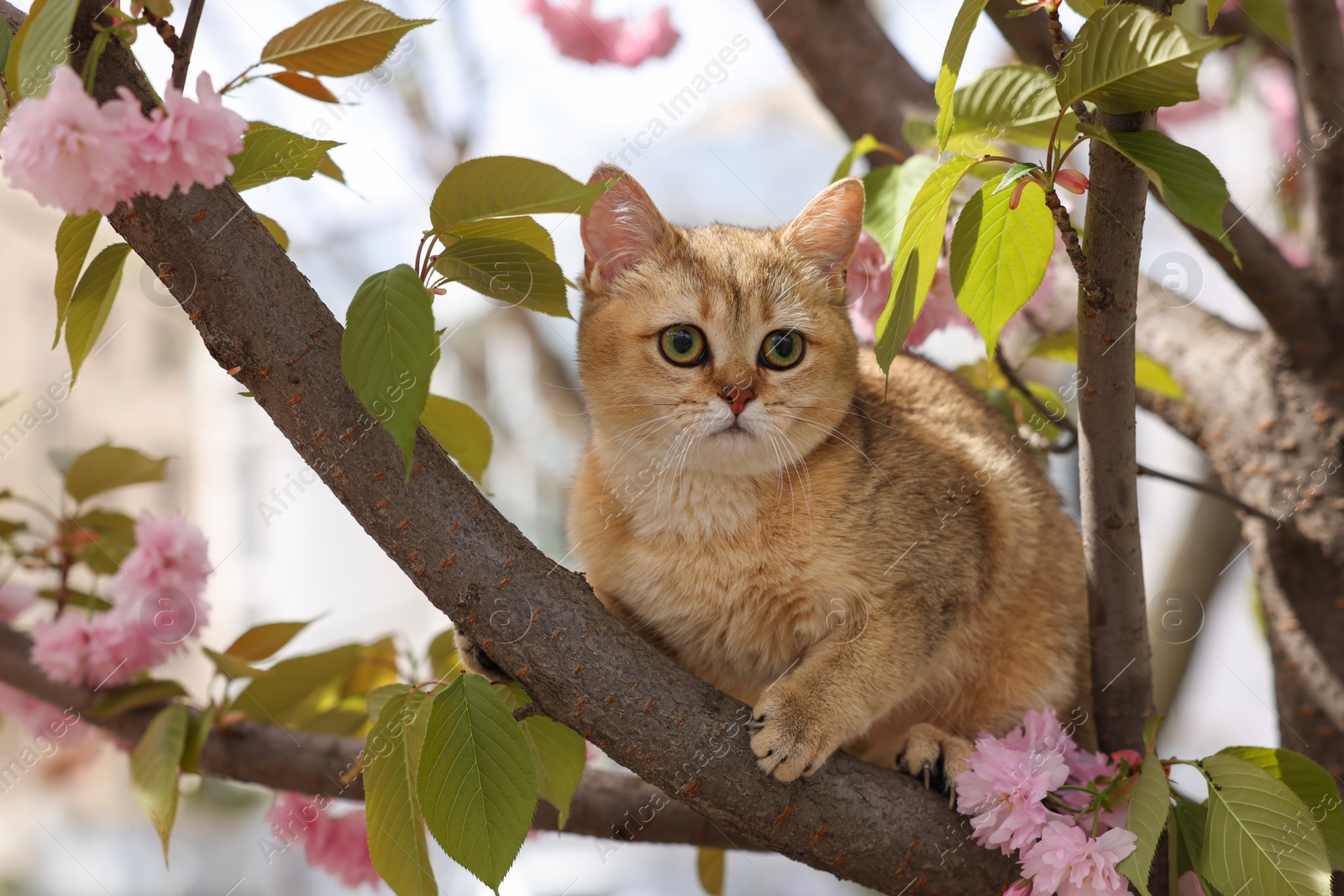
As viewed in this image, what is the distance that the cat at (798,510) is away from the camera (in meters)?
1.83

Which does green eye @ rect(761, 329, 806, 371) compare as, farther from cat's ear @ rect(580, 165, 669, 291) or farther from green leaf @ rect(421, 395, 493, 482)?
green leaf @ rect(421, 395, 493, 482)

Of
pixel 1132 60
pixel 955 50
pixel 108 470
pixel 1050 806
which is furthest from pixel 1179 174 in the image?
pixel 108 470

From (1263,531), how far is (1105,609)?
2.55 feet

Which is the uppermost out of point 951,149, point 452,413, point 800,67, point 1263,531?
point 800,67

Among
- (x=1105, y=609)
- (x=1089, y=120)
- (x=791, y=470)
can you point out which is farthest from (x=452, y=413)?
(x=1105, y=609)

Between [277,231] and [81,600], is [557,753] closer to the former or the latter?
[277,231]

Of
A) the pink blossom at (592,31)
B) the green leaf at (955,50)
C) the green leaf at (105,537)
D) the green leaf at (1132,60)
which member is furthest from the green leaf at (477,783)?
the pink blossom at (592,31)

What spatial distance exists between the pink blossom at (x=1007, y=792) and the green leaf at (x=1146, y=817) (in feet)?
0.41

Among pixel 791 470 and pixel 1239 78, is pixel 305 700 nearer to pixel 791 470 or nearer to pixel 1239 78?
pixel 791 470

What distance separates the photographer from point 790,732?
154cm

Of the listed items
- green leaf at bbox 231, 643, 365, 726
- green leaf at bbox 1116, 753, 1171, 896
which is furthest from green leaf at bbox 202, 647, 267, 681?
green leaf at bbox 1116, 753, 1171, 896

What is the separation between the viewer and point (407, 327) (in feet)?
3.82

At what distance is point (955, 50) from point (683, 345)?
789 millimetres

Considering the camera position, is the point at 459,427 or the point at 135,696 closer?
the point at 459,427
